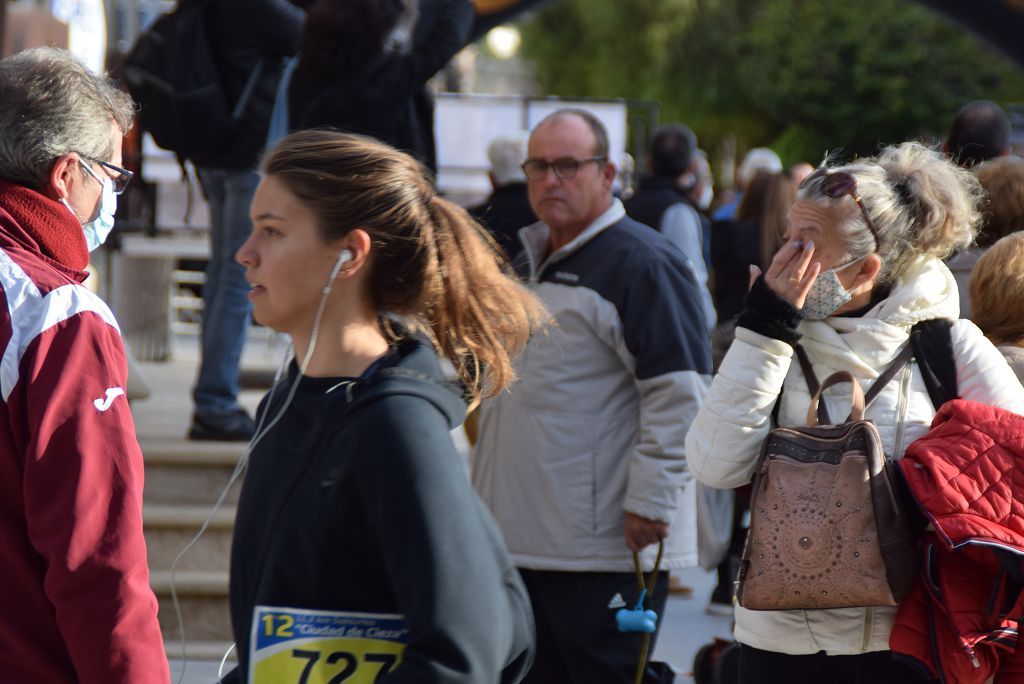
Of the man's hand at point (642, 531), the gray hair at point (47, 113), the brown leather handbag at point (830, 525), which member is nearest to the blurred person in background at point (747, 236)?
the man's hand at point (642, 531)

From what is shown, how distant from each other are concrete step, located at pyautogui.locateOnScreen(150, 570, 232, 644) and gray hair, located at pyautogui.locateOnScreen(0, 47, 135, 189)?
3.23 metres

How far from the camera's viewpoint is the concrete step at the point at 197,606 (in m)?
5.71

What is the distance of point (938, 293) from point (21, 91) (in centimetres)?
202

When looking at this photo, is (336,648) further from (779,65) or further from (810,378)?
(779,65)

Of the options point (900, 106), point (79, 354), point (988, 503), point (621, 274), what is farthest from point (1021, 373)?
point (900, 106)

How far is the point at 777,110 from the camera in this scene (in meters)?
37.1

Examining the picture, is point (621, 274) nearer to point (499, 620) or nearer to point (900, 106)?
point (499, 620)

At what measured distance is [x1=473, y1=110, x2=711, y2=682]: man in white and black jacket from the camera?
4191 mm

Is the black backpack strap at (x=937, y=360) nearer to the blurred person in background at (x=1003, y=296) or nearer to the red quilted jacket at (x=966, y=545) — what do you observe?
the red quilted jacket at (x=966, y=545)

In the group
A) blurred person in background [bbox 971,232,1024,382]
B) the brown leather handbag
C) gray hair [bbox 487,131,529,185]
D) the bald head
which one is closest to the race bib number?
the brown leather handbag

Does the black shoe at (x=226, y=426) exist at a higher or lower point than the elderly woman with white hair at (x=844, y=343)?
lower

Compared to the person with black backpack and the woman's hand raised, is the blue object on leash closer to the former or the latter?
the woman's hand raised

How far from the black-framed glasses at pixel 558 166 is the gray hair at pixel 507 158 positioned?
2.23m

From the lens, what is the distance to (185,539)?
5945 mm
